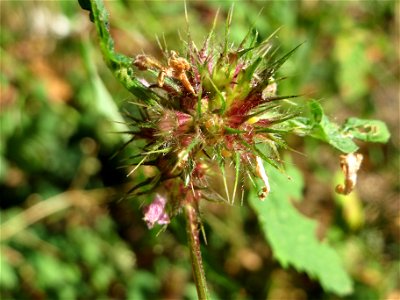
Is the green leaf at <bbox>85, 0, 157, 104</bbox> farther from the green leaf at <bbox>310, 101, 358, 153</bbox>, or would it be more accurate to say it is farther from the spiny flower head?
the green leaf at <bbox>310, 101, 358, 153</bbox>

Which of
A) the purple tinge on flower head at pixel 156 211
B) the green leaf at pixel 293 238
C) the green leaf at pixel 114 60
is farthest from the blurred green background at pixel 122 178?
the green leaf at pixel 114 60

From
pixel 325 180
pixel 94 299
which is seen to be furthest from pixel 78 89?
pixel 325 180

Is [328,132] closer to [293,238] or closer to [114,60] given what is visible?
[114,60]

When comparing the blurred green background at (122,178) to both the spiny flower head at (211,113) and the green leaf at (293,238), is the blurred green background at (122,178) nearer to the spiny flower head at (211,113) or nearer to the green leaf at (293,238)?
the green leaf at (293,238)

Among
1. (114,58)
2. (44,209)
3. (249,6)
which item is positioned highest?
(249,6)

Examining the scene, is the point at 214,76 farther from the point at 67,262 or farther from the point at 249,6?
the point at 249,6

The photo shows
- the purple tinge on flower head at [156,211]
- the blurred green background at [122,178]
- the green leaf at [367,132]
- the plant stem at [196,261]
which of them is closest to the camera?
the plant stem at [196,261]
